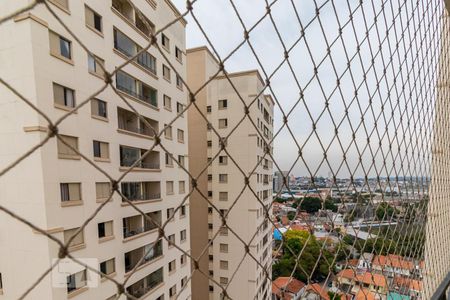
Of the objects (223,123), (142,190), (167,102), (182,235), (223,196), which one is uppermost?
(167,102)

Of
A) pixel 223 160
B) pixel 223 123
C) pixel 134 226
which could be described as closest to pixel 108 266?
pixel 134 226

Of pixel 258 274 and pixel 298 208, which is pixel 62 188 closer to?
pixel 298 208

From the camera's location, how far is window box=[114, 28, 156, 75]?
2676 millimetres

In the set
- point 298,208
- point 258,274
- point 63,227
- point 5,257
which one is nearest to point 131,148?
point 63,227

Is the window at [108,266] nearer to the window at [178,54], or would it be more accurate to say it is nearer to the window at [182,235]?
the window at [182,235]

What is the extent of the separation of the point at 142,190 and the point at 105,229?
2.67 ft

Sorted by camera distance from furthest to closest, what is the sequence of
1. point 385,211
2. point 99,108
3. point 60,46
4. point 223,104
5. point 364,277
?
point 223,104 → point 99,108 → point 60,46 → point 364,277 → point 385,211

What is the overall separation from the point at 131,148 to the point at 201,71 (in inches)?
106

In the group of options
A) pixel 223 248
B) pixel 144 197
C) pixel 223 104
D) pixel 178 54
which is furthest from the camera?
pixel 223 104

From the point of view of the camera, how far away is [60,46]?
2039 millimetres

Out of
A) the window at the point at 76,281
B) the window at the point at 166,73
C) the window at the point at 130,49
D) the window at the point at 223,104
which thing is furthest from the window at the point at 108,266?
the window at the point at 223,104

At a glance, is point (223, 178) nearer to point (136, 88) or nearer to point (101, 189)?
point (136, 88)

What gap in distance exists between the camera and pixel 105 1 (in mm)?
2484

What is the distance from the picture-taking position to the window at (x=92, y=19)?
2275 millimetres
